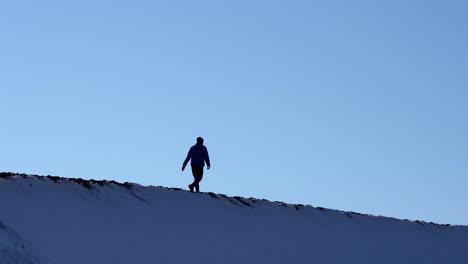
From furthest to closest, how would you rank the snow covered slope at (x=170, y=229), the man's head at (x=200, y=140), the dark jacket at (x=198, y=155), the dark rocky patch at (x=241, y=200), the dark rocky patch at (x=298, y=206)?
the dark rocky patch at (x=298, y=206) → the dark rocky patch at (x=241, y=200) → the man's head at (x=200, y=140) → the dark jacket at (x=198, y=155) → the snow covered slope at (x=170, y=229)

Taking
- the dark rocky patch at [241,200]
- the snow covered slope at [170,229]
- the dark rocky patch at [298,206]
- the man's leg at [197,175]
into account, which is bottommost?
the snow covered slope at [170,229]

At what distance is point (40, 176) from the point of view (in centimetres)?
1767

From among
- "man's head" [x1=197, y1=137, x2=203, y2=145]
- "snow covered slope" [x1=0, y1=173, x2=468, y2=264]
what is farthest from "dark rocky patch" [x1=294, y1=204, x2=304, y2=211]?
"man's head" [x1=197, y1=137, x2=203, y2=145]

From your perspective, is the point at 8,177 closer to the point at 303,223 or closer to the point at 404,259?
the point at 303,223

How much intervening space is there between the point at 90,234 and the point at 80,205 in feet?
3.53

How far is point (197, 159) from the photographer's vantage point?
858 inches

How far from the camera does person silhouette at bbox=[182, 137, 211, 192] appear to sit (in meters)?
21.8

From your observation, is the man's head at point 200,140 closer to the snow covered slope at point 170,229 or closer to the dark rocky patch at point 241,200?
the snow covered slope at point 170,229

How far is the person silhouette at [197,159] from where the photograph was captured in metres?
21.8

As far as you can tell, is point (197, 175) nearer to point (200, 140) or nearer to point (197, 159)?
point (197, 159)

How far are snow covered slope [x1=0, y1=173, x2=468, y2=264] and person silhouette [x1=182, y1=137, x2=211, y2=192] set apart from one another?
1.92 ft

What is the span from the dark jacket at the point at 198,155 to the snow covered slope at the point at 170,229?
33.7 inches

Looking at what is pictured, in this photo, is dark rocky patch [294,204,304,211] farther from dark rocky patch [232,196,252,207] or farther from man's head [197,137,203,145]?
man's head [197,137,203,145]

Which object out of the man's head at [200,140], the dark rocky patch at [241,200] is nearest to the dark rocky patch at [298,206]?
the dark rocky patch at [241,200]
